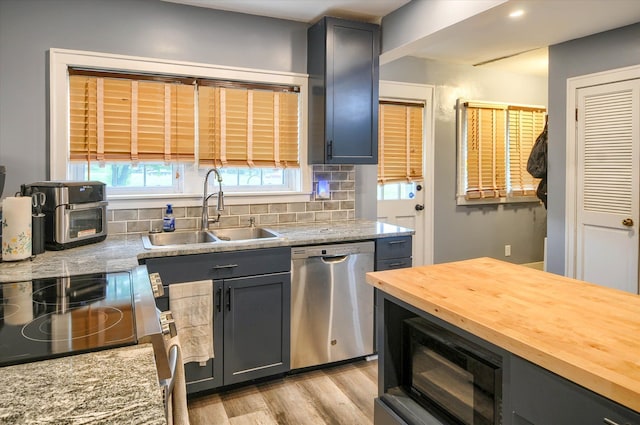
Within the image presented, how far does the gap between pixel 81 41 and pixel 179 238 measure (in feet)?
4.49

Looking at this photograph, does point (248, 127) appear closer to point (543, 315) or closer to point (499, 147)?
point (543, 315)

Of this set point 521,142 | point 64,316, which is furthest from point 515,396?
point 521,142

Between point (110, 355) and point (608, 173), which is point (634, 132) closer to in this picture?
point (608, 173)

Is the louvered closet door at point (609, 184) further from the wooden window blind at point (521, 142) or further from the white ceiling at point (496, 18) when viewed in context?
the wooden window blind at point (521, 142)

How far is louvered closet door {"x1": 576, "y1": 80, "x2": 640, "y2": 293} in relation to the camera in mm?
3489

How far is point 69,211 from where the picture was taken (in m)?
2.33

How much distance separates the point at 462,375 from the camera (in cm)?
150

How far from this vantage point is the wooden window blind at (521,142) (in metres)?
5.02

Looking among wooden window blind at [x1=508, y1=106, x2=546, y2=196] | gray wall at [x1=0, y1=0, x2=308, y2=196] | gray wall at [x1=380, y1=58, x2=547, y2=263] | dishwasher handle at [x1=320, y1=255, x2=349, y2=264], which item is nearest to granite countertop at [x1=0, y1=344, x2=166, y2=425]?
dishwasher handle at [x1=320, y1=255, x2=349, y2=264]

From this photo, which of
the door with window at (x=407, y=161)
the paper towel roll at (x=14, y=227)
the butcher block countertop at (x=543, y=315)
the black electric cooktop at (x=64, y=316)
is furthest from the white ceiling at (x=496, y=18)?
the black electric cooktop at (x=64, y=316)

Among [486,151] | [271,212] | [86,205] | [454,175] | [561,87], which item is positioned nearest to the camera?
[86,205]

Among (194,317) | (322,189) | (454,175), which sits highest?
(454,175)

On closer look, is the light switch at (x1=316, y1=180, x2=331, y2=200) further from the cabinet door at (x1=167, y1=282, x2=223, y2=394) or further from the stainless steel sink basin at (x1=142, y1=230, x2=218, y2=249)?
the cabinet door at (x1=167, y1=282, x2=223, y2=394)

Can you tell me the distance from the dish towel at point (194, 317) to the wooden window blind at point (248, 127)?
1039mm
